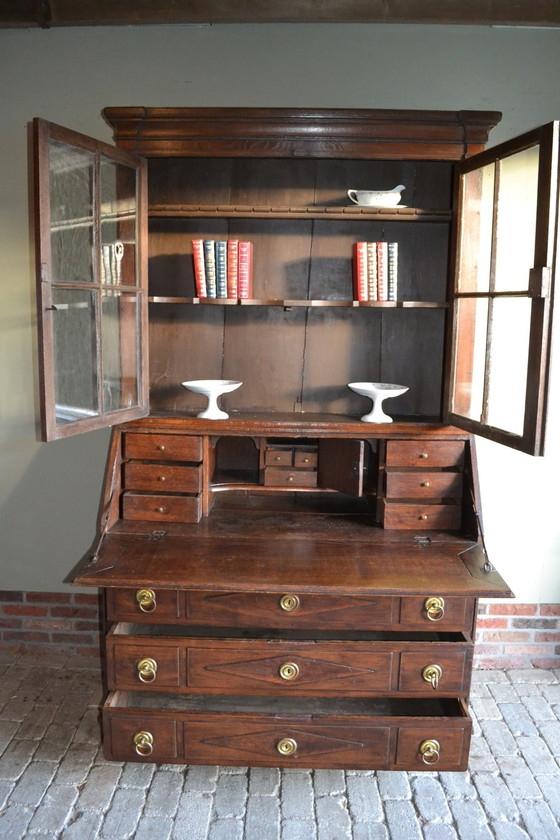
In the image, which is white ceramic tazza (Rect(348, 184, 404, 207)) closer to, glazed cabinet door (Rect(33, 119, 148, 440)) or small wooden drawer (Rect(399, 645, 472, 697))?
glazed cabinet door (Rect(33, 119, 148, 440))

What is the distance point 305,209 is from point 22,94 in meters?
1.27

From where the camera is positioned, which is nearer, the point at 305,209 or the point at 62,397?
the point at 62,397

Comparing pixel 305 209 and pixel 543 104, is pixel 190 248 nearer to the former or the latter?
pixel 305 209

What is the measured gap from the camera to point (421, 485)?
2287 millimetres

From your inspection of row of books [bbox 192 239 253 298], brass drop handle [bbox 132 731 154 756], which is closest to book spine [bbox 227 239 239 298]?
row of books [bbox 192 239 253 298]

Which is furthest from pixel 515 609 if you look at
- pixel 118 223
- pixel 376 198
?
pixel 118 223

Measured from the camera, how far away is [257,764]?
6.68ft

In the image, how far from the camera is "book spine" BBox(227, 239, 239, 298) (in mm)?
2301

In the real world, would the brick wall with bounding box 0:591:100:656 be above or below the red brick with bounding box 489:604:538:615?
below

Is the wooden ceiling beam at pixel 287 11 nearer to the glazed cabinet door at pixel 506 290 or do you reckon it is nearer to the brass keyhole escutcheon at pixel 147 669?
the glazed cabinet door at pixel 506 290

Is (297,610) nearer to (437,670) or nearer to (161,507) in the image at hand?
(437,670)

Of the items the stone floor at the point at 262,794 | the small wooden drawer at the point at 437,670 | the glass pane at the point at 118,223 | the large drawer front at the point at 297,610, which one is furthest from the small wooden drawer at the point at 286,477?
the stone floor at the point at 262,794

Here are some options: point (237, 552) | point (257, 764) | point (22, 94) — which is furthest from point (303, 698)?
point (22, 94)

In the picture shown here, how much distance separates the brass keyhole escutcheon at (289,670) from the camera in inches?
78.8
